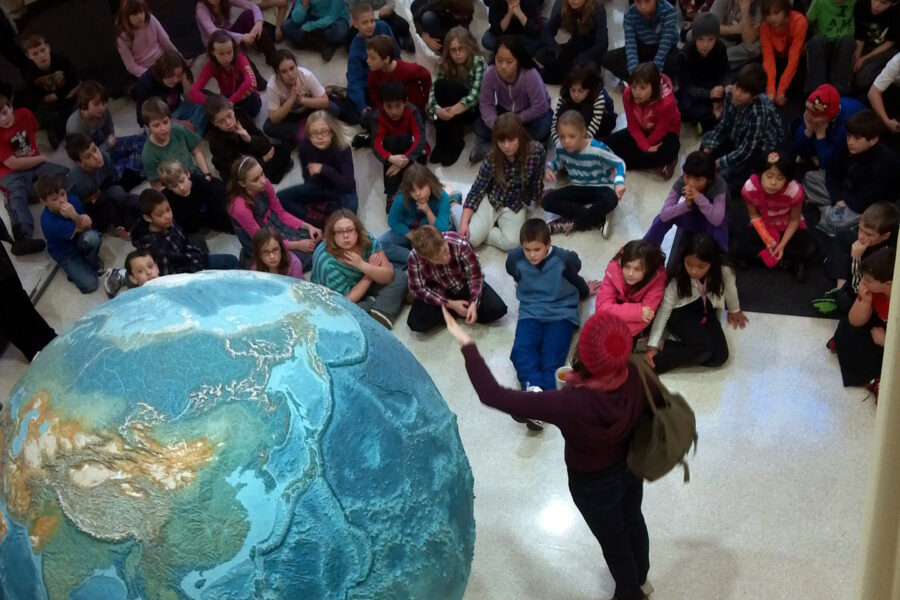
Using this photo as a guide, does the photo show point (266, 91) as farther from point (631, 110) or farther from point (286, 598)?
point (286, 598)

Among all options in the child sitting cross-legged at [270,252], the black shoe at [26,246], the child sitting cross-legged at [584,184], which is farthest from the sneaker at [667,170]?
the black shoe at [26,246]

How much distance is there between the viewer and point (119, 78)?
7289 mm

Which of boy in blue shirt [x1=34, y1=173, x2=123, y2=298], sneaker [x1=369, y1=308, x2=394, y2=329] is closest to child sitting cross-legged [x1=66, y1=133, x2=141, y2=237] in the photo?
boy in blue shirt [x1=34, y1=173, x2=123, y2=298]

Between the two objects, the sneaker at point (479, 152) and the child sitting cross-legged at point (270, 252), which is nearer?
the child sitting cross-legged at point (270, 252)

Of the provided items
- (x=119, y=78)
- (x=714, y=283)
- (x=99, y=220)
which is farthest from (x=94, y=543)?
(x=119, y=78)

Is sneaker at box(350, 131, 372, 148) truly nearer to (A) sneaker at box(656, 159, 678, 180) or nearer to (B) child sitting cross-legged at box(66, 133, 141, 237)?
(B) child sitting cross-legged at box(66, 133, 141, 237)

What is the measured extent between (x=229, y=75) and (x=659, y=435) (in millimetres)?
4530

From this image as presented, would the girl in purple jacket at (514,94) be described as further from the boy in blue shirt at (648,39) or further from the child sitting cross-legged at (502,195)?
the boy in blue shirt at (648,39)

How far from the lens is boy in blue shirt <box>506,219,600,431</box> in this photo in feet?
15.8

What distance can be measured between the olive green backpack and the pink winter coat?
1496 mm

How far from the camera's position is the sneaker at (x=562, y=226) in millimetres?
5609

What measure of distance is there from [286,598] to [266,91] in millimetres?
4880

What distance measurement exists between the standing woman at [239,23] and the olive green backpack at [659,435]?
477cm

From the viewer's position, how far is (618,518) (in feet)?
11.4
